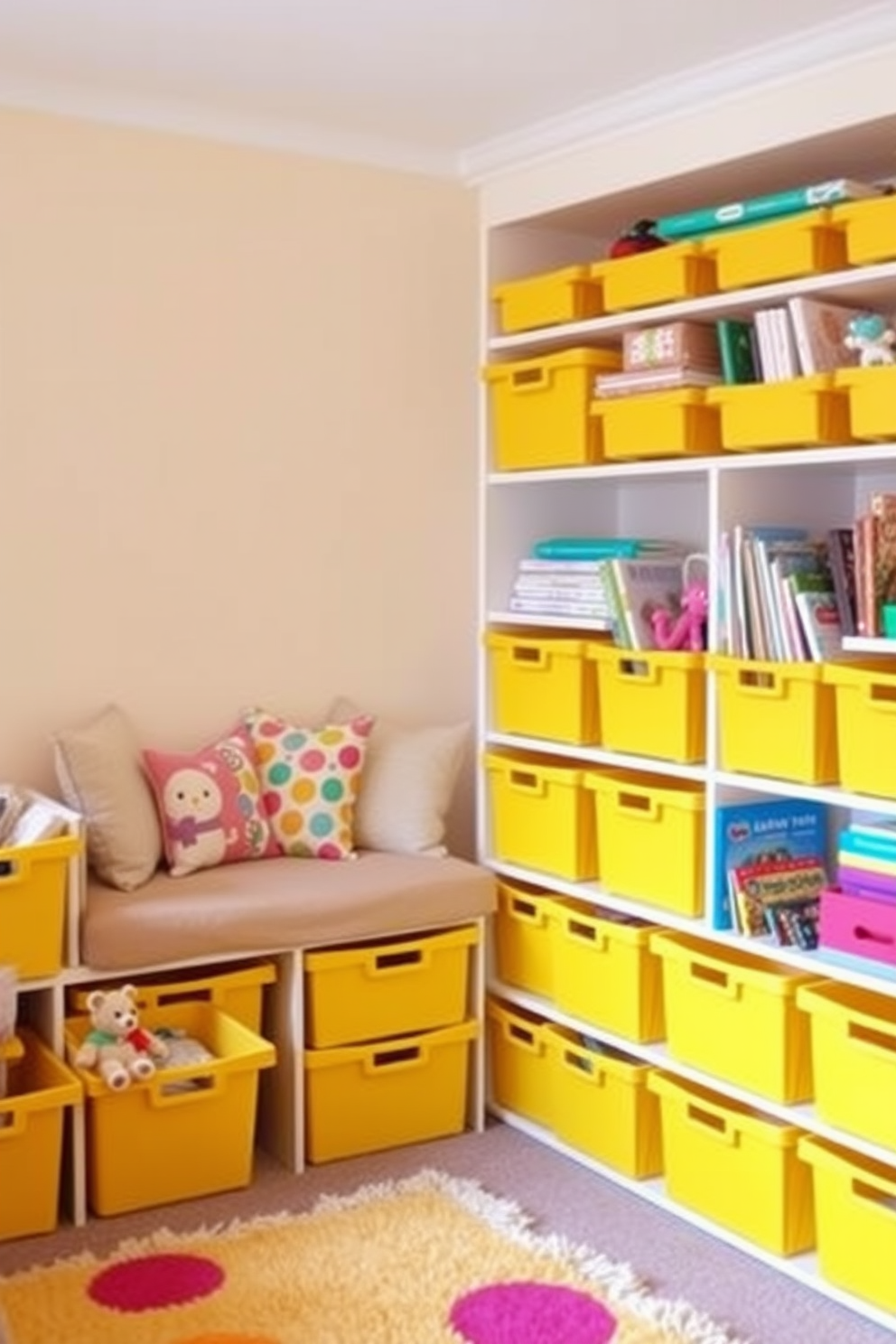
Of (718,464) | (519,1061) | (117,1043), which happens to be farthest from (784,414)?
(117,1043)

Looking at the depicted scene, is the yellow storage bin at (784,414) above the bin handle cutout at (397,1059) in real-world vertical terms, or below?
above

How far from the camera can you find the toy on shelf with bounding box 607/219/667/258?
3.24m

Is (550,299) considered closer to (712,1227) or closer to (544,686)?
(544,686)

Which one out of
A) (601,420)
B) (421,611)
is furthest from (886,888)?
(421,611)

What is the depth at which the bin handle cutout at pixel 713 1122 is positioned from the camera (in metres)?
2.95

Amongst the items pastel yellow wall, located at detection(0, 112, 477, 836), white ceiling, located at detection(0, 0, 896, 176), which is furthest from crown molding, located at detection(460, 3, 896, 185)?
pastel yellow wall, located at detection(0, 112, 477, 836)

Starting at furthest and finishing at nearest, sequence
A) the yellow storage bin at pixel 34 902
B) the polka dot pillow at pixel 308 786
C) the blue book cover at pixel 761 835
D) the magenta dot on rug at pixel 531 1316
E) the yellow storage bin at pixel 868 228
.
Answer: the polka dot pillow at pixel 308 786
the blue book cover at pixel 761 835
the yellow storage bin at pixel 34 902
the yellow storage bin at pixel 868 228
the magenta dot on rug at pixel 531 1316

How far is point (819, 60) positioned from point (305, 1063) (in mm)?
2091

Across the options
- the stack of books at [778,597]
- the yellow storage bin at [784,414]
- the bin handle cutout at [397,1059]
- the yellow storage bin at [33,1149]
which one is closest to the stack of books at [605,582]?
the stack of books at [778,597]

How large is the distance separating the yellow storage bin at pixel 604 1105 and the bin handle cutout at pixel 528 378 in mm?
1349

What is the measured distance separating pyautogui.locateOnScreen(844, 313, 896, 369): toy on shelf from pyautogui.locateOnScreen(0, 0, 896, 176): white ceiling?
1.48 ft

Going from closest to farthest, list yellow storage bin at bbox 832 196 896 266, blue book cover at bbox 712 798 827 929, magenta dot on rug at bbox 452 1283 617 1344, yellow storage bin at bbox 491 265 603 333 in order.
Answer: magenta dot on rug at bbox 452 1283 617 1344 → yellow storage bin at bbox 832 196 896 266 → blue book cover at bbox 712 798 827 929 → yellow storage bin at bbox 491 265 603 333

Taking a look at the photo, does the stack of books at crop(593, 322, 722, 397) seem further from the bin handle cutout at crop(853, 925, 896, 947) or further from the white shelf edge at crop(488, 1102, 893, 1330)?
the white shelf edge at crop(488, 1102, 893, 1330)

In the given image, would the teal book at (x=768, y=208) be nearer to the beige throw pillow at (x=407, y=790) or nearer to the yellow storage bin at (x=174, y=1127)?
the beige throw pillow at (x=407, y=790)
